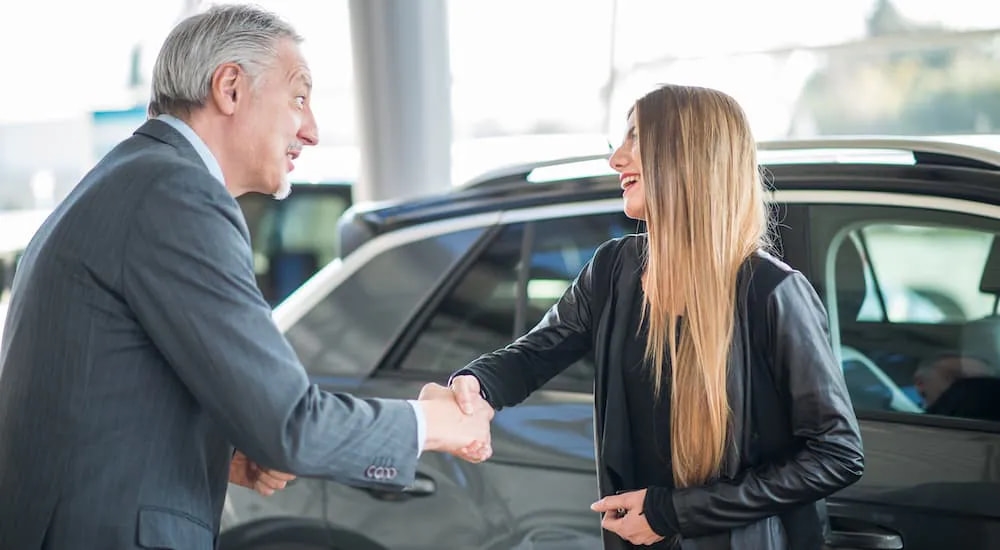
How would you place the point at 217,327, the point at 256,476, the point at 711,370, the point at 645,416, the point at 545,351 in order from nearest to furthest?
the point at 217,327 → the point at 711,370 → the point at 645,416 → the point at 256,476 → the point at 545,351

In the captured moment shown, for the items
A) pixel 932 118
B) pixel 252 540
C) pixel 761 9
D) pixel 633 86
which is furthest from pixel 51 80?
pixel 252 540

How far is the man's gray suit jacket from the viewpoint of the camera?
1675 millimetres

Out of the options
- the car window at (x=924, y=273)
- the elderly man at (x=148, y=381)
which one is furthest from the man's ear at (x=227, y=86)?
the car window at (x=924, y=273)

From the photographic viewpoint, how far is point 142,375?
5.65 feet

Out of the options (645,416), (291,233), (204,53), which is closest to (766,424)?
(645,416)

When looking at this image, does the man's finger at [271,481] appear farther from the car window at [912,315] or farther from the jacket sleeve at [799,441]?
the car window at [912,315]

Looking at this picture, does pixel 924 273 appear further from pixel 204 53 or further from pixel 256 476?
pixel 204 53

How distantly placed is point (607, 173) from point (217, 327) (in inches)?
49.8

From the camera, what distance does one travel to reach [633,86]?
26.0ft

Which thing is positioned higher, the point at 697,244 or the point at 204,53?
the point at 204,53

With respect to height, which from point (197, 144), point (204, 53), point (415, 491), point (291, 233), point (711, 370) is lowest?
point (291, 233)

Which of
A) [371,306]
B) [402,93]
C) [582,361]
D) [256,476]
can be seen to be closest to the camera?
[256,476]

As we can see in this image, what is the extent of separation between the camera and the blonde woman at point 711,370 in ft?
6.35

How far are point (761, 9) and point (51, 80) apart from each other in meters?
6.52
